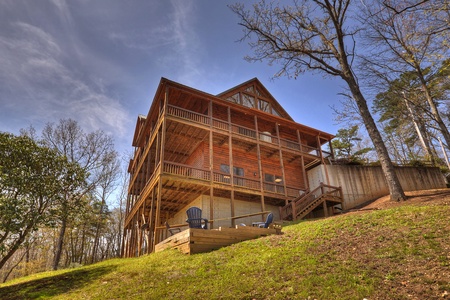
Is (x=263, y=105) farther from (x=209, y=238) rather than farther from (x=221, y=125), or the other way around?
(x=209, y=238)

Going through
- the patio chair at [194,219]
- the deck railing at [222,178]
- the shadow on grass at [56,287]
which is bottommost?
the shadow on grass at [56,287]

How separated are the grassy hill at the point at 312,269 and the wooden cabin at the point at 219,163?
5.54 metres

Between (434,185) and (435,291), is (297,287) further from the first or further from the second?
(434,185)

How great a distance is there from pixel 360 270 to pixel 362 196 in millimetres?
15833

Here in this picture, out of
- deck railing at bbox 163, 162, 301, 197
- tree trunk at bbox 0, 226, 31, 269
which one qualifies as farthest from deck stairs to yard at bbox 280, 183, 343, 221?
tree trunk at bbox 0, 226, 31, 269

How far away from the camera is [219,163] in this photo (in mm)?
19719

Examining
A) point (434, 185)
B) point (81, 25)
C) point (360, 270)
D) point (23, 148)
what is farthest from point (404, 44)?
point (23, 148)

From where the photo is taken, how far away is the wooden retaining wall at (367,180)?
20.0 meters

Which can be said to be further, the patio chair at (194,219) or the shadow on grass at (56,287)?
the patio chair at (194,219)

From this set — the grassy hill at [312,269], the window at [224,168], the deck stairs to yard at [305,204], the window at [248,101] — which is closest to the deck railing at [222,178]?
the deck stairs to yard at [305,204]

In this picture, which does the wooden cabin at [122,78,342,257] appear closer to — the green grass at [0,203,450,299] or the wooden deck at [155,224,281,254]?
the wooden deck at [155,224,281,254]

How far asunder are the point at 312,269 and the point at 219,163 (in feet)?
45.4

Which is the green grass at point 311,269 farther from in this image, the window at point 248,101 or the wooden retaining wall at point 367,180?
the window at point 248,101

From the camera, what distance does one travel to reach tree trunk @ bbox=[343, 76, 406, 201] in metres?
12.5
